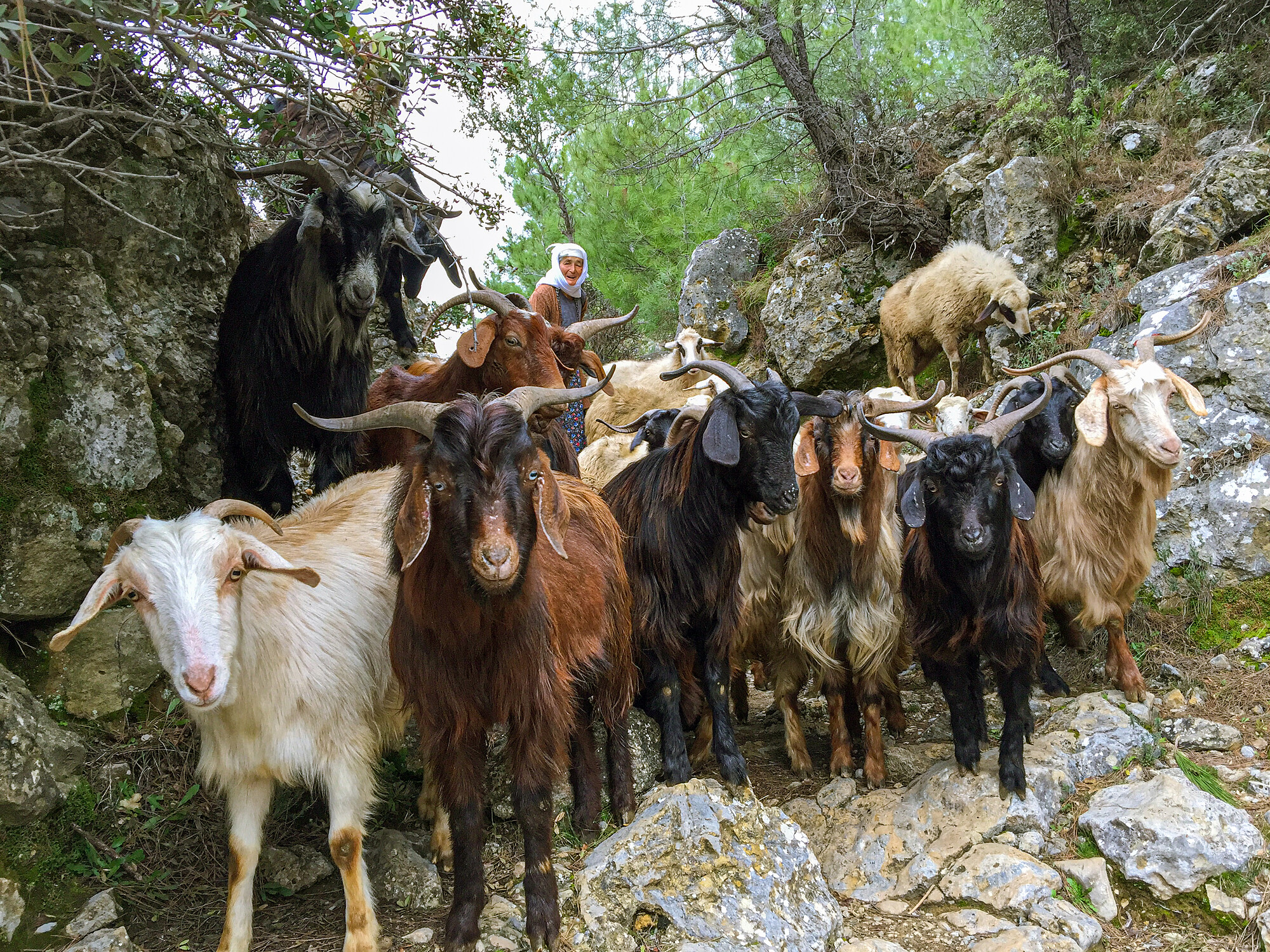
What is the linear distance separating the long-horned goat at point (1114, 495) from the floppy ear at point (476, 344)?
3.46 m

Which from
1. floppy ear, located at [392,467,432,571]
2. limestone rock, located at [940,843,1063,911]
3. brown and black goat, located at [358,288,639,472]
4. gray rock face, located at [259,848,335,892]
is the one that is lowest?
limestone rock, located at [940,843,1063,911]

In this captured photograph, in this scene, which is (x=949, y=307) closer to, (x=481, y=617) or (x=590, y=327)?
(x=590, y=327)

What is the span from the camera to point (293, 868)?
3.93m

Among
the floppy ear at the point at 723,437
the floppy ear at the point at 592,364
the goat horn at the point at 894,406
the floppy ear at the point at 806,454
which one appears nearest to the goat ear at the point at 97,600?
the floppy ear at the point at 723,437

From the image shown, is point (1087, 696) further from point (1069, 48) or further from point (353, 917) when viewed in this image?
point (1069, 48)

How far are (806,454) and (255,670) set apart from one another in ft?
9.59

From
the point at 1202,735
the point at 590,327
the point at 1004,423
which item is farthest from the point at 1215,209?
the point at 590,327

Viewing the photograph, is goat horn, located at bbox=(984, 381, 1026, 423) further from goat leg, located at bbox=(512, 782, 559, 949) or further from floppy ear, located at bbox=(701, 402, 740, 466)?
goat leg, located at bbox=(512, 782, 559, 949)

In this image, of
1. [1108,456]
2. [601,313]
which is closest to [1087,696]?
[1108,456]

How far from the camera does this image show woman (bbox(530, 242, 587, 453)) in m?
7.91

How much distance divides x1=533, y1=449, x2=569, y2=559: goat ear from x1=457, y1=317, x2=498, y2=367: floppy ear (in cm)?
173

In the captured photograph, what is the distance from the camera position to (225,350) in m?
5.42

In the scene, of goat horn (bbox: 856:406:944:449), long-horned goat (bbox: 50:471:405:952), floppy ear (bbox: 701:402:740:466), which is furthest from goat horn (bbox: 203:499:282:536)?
goat horn (bbox: 856:406:944:449)

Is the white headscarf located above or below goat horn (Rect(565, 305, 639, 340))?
above
